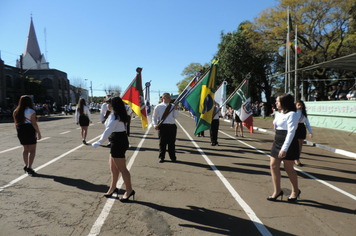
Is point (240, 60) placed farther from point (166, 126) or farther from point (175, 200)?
point (175, 200)

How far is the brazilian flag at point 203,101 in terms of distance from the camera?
7457 millimetres

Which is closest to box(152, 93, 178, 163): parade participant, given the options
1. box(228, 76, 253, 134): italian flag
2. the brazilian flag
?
the brazilian flag

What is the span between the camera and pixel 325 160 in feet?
26.0

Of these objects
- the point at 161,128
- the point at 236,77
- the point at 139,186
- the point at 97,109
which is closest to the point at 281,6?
the point at 236,77

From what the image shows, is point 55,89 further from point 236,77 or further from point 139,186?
point 139,186

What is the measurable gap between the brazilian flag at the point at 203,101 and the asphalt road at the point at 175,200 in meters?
1.12

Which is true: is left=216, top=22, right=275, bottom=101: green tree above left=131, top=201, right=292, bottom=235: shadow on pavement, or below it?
above

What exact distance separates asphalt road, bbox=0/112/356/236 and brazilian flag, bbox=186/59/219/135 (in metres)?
1.12

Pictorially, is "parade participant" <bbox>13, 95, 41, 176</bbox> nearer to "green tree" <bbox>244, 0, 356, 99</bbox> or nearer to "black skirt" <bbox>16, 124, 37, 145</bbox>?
"black skirt" <bbox>16, 124, 37, 145</bbox>

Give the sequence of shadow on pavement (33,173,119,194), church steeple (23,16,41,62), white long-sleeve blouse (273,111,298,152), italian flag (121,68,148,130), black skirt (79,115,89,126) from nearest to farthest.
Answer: white long-sleeve blouse (273,111,298,152), shadow on pavement (33,173,119,194), italian flag (121,68,148,130), black skirt (79,115,89,126), church steeple (23,16,41,62)

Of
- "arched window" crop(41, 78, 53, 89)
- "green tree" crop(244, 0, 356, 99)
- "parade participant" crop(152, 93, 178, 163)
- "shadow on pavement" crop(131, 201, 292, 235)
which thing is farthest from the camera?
"arched window" crop(41, 78, 53, 89)

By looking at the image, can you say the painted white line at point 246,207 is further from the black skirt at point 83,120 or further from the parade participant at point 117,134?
the black skirt at point 83,120

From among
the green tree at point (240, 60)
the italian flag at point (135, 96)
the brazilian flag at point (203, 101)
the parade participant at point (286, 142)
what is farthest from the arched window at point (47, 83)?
the parade participant at point (286, 142)

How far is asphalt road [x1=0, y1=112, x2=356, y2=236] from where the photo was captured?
3.40 meters
